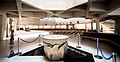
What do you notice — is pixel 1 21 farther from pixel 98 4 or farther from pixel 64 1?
pixel 98 4

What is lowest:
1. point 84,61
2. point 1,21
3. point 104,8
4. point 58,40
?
point 84,61

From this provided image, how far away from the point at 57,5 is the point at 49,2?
0.87 meters

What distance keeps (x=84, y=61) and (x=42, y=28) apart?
25.3m

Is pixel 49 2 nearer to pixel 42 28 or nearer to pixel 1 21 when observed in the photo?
pixel 1 21

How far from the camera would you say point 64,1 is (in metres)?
10.9

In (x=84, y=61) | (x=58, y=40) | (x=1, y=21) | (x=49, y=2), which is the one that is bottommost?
(x=84, y=61)

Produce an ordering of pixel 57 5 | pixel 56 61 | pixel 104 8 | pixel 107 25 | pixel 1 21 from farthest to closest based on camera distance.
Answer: pixel 107 25, pixel 1 21, pixel 57 5, pixel 104 8, pixel 56 61

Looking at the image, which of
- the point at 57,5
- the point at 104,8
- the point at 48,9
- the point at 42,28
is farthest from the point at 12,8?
the point at 42,28

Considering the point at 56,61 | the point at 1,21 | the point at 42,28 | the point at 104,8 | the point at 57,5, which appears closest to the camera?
the point at 56,61

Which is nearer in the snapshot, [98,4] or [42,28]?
[98,4]

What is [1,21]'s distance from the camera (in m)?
12.1

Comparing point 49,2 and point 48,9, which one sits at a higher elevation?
point 49,2

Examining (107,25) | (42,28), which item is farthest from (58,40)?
(42,28)

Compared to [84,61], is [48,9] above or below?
above
